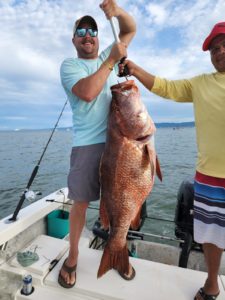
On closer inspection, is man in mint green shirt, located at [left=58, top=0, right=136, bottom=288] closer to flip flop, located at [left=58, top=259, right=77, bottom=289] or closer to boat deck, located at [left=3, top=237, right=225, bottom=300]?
flip flop, located at [left=58, top=259, right=77, bottom=289]

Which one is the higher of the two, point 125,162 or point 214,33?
point 214,33

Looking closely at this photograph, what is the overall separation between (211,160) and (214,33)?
3.94 ft

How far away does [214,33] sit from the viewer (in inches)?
102

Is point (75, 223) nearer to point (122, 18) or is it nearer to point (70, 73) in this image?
point (70, 73)

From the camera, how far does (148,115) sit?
8.25ft

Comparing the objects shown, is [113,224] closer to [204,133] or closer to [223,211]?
[223,211]

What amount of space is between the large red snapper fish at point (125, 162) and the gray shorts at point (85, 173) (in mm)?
254

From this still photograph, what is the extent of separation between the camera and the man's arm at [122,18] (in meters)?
2.31

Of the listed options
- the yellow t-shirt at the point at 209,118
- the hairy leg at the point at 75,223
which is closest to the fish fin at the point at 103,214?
the hairy leg at the point at 75,223

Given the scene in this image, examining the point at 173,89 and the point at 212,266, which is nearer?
the point at 212,266

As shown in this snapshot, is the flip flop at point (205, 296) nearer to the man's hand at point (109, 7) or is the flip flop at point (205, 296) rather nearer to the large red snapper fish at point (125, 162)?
the large red snapper fish at point (125, 162)

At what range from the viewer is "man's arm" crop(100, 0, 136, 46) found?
2312 millimetres

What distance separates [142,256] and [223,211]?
6.37 feet

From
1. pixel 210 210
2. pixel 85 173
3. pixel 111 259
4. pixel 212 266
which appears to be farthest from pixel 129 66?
pixel 212 266
